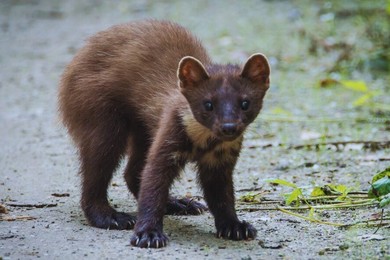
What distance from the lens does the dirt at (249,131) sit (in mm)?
5438

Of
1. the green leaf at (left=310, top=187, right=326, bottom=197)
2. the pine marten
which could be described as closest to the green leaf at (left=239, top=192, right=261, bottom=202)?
the pine marten

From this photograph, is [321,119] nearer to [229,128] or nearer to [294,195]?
[294,195]

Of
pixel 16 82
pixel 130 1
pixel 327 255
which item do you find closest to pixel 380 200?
pixel 327 255

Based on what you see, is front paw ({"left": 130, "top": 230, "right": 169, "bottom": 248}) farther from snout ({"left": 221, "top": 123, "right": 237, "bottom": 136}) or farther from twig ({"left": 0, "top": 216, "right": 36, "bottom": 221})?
twig ({"left": 0, "top": 216, "right": 36, "bottom": 221})

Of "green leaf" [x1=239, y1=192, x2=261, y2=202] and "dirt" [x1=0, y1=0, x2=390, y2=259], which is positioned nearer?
"dirt" [x1=0, y1=0, x2=390, y2=259]

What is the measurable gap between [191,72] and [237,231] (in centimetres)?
113

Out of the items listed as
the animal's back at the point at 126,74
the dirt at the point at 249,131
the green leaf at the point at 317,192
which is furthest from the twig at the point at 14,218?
the green leaf at the point at 317,192

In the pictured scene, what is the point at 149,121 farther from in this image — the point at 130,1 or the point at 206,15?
the point at 130,1

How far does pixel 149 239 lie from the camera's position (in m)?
5.34

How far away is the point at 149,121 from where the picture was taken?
6273 mm

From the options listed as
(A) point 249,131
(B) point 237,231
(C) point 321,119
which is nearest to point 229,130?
(B) point 237,231

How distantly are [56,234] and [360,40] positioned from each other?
848 centimetres

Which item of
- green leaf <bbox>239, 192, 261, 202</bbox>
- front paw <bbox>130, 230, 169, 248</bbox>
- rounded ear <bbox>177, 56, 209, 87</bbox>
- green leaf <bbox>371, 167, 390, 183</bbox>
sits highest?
rounded ear <bbox>177, 56, 209, 87</bbox>

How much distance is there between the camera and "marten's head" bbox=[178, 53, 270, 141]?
17.6 feet
